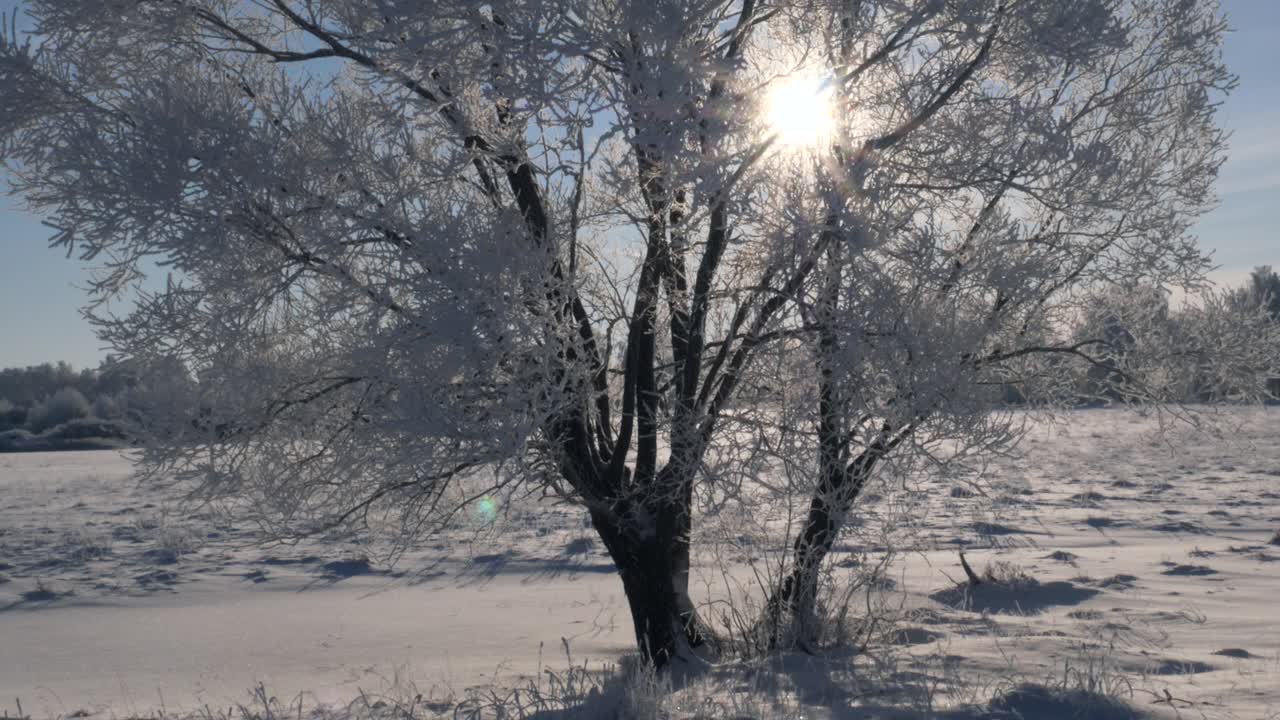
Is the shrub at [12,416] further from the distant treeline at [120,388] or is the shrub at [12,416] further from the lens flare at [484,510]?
the lens flare at [484,510]

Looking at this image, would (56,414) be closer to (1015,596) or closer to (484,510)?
(484,510)

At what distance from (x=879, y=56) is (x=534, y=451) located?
2.73 meters

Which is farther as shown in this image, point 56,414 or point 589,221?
point 56,414

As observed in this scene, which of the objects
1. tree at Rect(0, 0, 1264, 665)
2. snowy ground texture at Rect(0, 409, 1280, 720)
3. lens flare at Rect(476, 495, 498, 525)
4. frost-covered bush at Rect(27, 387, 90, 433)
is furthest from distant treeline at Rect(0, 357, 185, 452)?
tree at Rect(0, 0, 1264, 665)

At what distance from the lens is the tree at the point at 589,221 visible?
14.1 ft

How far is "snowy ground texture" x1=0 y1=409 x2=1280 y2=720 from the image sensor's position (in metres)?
4.77

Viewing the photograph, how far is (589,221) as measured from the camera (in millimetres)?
6520

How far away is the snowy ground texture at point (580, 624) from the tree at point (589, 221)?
94 centimetres

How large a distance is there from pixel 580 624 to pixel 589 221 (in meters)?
3.19

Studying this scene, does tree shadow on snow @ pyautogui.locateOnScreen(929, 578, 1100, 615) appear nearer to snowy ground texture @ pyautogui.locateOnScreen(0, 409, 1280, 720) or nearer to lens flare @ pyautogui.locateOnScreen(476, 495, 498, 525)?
snowy ground texture @ pyautogui.locateOnScreen(0, 409, 1280, 720)

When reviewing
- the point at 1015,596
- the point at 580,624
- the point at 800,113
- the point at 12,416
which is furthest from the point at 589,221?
the point at 12,416

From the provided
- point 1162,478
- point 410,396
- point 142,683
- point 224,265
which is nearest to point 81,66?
point 224,265

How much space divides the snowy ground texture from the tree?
3.07 feet

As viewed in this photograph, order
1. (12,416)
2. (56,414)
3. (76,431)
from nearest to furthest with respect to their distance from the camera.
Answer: (76,431), (56,414), (12,416)
